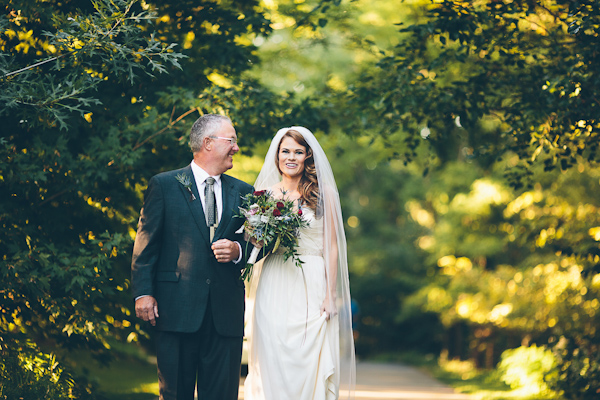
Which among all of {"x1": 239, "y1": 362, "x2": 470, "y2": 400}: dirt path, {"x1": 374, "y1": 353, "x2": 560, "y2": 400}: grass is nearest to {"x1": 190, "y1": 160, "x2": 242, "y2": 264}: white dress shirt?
{"x1": 239, "y1": 362, "x2": 470, "y2": 400}: dirt path

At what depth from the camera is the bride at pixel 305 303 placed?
5152 millimetres

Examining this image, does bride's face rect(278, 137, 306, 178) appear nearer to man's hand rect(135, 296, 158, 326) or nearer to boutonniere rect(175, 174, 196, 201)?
boutonniere rect(175, 174, 196, 201)

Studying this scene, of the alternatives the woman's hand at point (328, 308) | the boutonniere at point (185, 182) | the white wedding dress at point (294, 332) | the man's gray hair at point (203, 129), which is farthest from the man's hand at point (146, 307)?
the woman's hand at point (328, 308)

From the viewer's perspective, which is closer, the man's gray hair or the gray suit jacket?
the gray suit jacket

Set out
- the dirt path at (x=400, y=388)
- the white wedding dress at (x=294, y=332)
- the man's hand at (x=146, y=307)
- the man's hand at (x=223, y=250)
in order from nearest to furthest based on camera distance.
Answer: the man's hand at (x=146, y=307), the man's hand at (x=223, y=250), the white wedding dress at (x=294, y=332), the dirt path at (x=400, y=388)

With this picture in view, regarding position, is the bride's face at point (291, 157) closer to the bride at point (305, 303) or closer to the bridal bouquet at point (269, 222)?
the bride at point (305, 303)

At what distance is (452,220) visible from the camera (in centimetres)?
1584

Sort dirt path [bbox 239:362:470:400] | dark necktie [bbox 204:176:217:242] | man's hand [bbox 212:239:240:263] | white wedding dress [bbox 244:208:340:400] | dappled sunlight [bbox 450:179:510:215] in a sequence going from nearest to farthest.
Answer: man's hand [bbox 212:239:240:263], dark necktie [bbox 204:176:217:242], white wedding dress [bbox 244:208:340:400], dirt path [bbox 239:362:470:400], dappled sunlight [bbox 450:179:510:215]

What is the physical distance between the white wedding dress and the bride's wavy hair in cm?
8

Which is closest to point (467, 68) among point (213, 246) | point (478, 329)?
point (213, 246)

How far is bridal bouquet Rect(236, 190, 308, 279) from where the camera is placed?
486 cm

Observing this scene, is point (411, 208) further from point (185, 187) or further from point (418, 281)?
point (185, 187)

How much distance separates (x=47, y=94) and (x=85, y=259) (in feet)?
4.63

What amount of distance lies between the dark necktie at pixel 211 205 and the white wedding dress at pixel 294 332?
2.44ft
